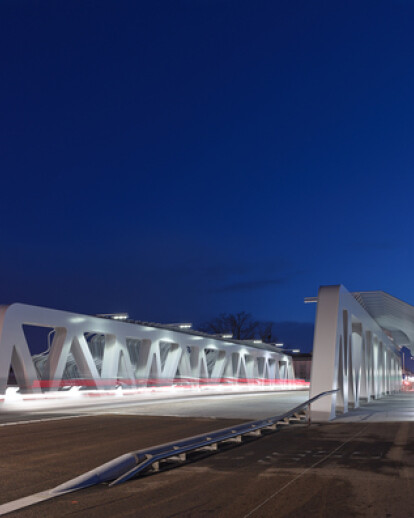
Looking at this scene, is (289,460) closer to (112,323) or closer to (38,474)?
(38,474)

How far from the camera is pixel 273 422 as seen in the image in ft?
46.8

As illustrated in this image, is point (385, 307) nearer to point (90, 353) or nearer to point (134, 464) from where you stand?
point (90, 353)

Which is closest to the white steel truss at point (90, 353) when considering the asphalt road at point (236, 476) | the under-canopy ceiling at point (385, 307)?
the asphalt road at point (236, 476)

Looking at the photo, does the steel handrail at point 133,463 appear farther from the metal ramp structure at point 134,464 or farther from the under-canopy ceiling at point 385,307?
the under-canopy ceiling at point 385,307

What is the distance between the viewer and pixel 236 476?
808 cm

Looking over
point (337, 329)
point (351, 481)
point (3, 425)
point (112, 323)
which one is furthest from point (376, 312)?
point (351, 481)

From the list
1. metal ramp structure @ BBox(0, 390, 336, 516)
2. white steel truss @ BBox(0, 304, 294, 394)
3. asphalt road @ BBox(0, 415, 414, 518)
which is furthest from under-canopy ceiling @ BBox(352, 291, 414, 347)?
metal ramp structure @ BBox(0, 390, 336, 516)

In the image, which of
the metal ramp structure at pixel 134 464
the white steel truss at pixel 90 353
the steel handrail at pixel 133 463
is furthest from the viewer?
the white steel truss at pixel 90 353

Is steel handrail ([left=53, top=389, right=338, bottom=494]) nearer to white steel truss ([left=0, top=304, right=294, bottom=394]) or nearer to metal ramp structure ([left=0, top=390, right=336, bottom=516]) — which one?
metal ramp structure ([left=0, top=390, right=336, bottom=516])

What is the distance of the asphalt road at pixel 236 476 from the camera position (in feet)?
20.4

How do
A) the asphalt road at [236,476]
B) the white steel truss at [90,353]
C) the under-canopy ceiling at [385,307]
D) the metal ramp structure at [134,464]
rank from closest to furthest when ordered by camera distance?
the asphalt road at [236,476] → the metal ramp structure at [134,464] → the white steel truss at [90,353] → the under-canopy ceiling at [385,307]

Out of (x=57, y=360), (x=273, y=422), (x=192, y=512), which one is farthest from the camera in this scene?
(x=57, y=360)

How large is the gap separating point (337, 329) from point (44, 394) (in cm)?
1219

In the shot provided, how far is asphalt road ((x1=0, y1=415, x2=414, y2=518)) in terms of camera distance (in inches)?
245
